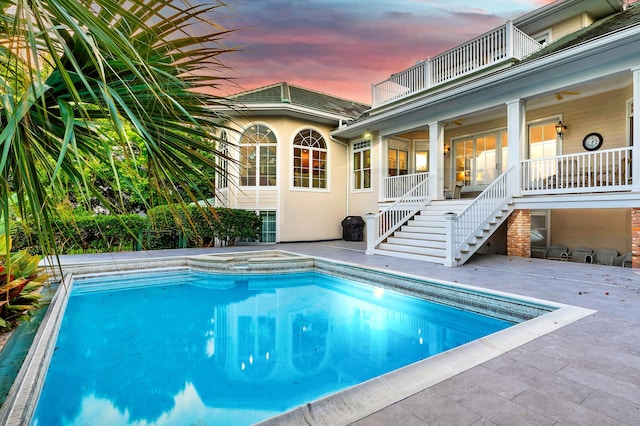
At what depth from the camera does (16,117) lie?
103 centimetres

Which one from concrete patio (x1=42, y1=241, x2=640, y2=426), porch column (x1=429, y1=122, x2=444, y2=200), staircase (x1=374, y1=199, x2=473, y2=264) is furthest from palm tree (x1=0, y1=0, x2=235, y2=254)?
porch column (x1=429, y1=122, x2=444, y2=200)

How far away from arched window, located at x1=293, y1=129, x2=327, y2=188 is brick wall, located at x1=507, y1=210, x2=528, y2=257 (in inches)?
278

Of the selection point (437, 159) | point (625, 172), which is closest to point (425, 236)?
point (437, 159)

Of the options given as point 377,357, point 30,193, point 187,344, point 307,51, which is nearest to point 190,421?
point 187,344

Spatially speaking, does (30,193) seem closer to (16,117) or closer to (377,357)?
(16,117)

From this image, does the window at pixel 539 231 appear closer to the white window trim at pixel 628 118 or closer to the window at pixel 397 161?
the white window trim at pixel 628 118

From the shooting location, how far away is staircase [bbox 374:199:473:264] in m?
8.48

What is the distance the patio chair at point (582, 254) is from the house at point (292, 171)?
7.65 meters

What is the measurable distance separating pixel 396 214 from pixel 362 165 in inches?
147

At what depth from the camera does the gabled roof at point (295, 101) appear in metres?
12.4

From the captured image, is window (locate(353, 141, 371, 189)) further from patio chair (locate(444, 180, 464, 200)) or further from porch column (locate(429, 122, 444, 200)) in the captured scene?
porch column (locate(429, 122, 444, 200))

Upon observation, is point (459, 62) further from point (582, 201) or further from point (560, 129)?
point (582, 201)

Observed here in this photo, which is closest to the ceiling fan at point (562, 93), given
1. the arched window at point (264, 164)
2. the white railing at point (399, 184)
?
the white railing at point (399, 184)

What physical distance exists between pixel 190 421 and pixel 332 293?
4.45 m
